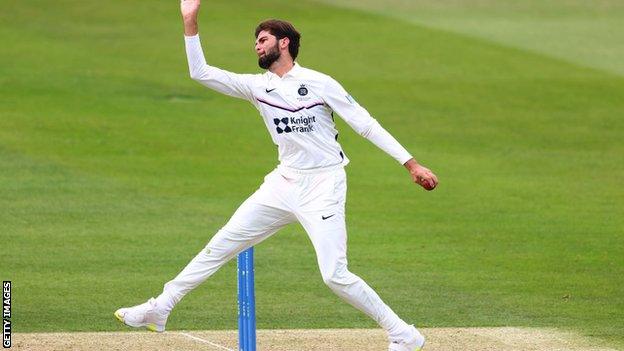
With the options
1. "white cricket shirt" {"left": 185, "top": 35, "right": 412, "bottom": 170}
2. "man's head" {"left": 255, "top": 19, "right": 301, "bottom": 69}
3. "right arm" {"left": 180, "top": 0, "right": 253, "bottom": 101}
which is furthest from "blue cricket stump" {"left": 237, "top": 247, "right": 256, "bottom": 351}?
"man's head" {"left": 255, "top": 19, "right": 301, "bottom": 69}

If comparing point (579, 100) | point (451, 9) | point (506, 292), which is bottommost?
point (506, 292)

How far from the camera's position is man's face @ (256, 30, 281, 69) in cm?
949

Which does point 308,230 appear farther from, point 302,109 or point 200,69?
point 200,69

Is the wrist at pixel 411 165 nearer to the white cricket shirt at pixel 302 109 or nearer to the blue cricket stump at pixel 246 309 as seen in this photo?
the white cricket shirt at pixel 302 109

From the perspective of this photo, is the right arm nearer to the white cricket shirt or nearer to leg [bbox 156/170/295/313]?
the white cricket shirt

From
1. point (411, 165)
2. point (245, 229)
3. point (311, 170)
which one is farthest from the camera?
point (245, 229)

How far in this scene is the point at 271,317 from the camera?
11781 mm

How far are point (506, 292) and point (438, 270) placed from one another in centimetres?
108

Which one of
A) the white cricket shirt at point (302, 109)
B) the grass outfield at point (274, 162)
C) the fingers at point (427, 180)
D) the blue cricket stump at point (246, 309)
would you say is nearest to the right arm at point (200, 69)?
the white cricket shirt at point (302, 109)

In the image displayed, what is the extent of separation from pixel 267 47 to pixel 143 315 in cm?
208

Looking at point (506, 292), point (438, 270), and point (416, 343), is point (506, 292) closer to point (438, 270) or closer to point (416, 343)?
point (438, 270)

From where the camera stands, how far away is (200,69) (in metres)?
9.44

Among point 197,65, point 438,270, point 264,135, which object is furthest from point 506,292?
point 264,135

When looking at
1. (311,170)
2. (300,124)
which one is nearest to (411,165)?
(311,170)
